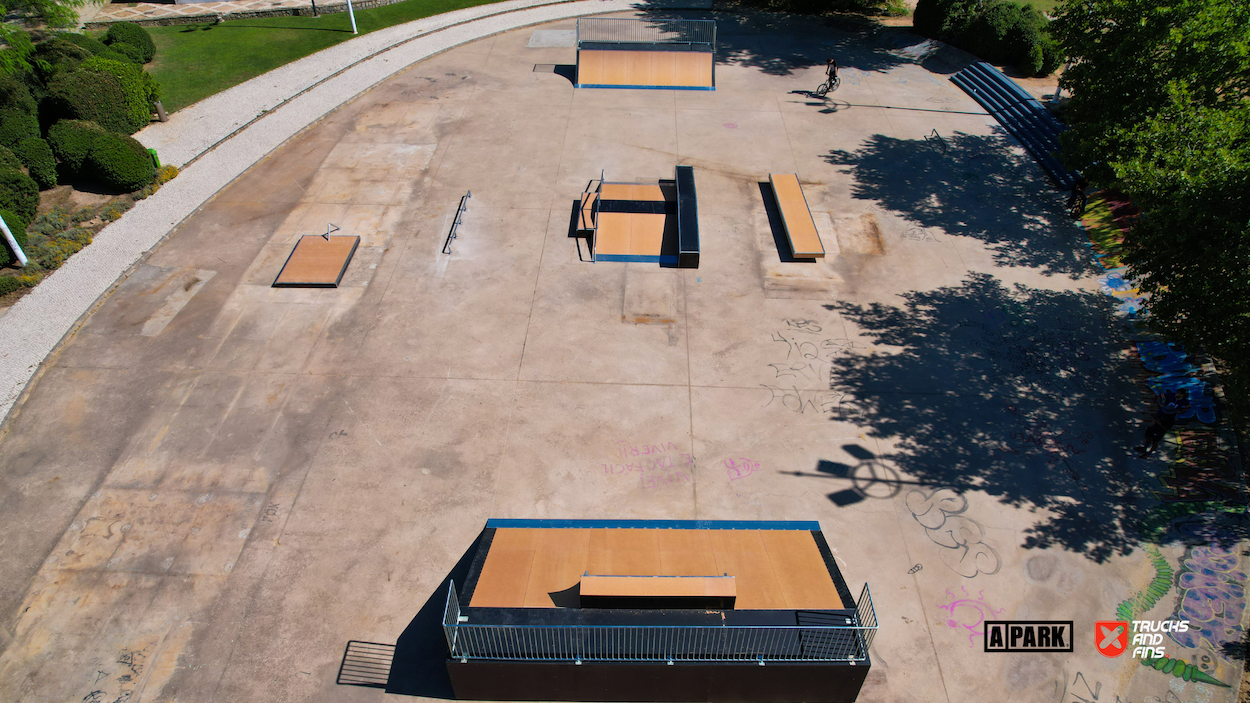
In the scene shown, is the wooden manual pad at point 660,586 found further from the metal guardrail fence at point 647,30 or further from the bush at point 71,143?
the metal guardrail fence at point 647,30

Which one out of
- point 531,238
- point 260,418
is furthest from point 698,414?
point 260,418

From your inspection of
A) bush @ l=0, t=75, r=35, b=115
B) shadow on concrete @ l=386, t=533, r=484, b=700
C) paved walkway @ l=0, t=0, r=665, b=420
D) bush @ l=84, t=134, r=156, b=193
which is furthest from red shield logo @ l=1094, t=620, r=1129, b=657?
bush @ l=0, t=75, r=35, b=115

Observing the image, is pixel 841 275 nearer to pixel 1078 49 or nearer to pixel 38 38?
pixel 1078 49

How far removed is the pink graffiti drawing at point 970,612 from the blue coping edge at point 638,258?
10.0 meters

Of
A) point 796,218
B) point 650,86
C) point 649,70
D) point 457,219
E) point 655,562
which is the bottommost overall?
point 655,562

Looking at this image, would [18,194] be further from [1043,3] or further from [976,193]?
[1043,3]

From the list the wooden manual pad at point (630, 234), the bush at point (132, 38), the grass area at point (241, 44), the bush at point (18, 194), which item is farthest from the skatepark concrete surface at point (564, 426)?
the bush at point (132, 38)

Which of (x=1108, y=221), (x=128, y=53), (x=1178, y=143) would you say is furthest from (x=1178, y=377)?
(x=128, y=53)

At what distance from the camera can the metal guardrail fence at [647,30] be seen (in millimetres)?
29586

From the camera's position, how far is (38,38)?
24047mm

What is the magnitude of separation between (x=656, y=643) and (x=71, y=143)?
22.3 meters

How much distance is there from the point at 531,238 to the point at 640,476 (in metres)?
8.46

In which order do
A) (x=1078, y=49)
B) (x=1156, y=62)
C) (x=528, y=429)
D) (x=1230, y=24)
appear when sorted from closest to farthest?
(x=528, y=429) → (x=1230, y=24) → (x=1156, y=62) → (x=1078, y=49)

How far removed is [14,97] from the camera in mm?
19391
